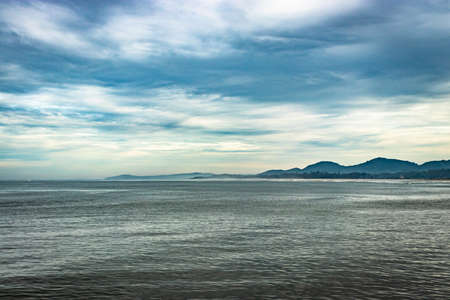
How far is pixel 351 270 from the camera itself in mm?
22375

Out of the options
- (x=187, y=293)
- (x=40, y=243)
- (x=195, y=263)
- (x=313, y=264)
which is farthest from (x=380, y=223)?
(x=40, y=243)

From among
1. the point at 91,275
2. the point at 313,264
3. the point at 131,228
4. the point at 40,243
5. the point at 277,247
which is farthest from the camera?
the point at 131,228

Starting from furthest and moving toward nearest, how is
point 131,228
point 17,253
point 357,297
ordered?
1. point 131,228
2. point 17,253
3. point 357,297

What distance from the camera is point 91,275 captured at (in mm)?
21531

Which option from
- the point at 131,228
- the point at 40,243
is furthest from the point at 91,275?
the point at 131,228

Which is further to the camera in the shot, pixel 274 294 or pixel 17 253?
pixel 17 253

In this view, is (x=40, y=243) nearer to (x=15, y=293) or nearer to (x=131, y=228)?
(x=131, y=228)

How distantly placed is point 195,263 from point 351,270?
10062mm

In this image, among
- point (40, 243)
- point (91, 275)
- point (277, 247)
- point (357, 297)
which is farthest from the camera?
→ point (40, 243)

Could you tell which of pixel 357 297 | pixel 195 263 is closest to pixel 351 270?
pixel 357 297

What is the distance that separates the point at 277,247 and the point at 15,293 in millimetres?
18559

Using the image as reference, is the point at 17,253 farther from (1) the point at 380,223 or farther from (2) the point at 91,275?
(1) the point at 380,223

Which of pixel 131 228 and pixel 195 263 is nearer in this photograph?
pixel 195 263

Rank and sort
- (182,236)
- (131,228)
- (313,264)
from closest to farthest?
(313,264) → (182,236) → (131,228)
